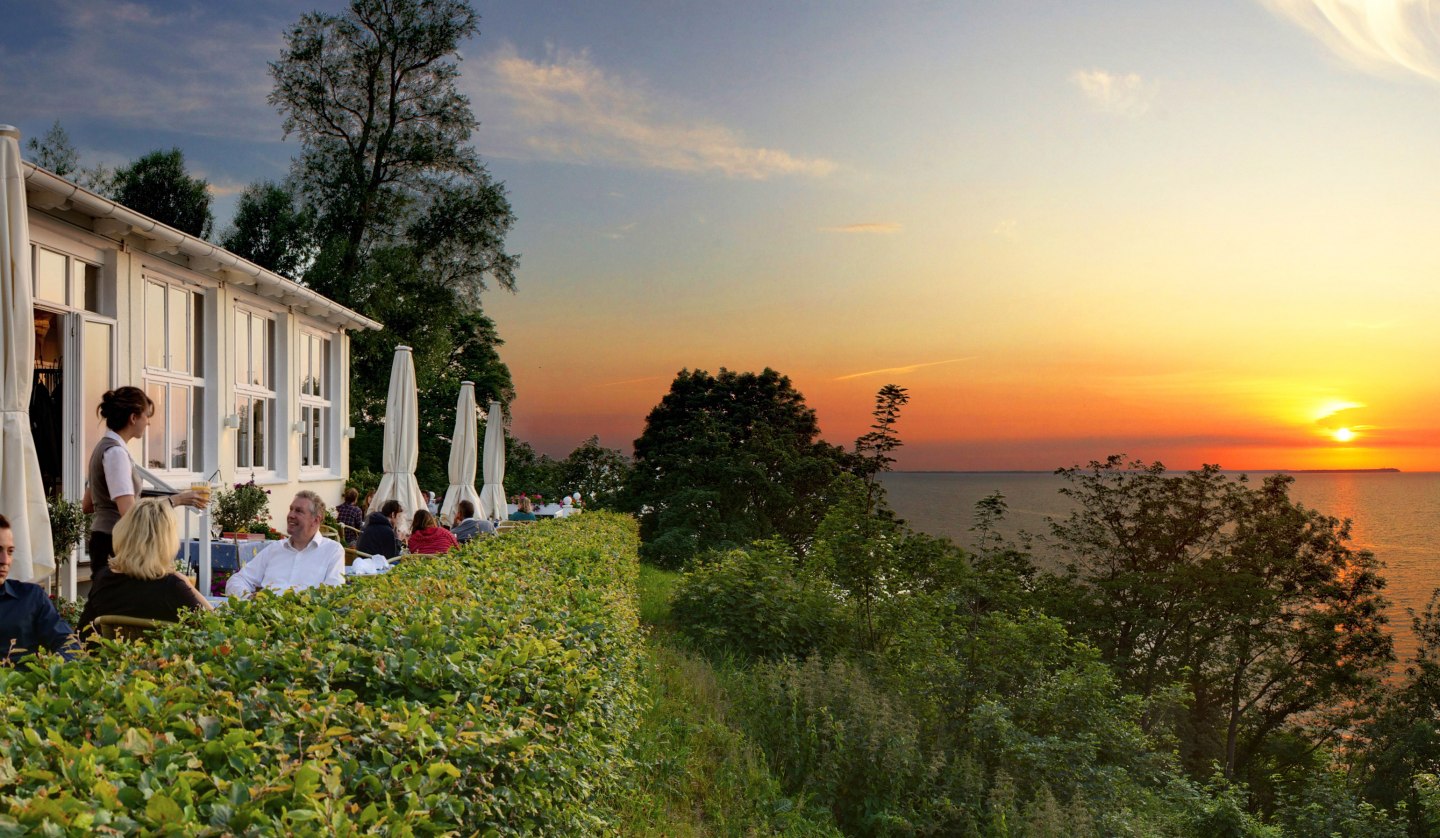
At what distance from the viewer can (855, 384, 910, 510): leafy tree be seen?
2369 centimetres

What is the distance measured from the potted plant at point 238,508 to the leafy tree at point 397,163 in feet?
50.9

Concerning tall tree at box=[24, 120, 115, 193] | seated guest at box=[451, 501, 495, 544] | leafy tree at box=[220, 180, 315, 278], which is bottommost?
seated guest at box=[451, 501, 495, 544]

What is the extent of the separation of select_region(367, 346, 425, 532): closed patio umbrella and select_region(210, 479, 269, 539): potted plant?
2.65 meters

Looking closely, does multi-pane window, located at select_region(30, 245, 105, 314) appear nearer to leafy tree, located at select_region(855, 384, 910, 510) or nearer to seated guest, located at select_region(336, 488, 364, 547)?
seated guest, located at select_region(336, 488, 364, 547)

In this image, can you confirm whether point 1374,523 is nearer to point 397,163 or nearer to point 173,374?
point 397,163

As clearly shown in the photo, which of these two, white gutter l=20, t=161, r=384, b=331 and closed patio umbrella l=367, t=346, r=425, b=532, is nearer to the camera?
white gutter l=20, t=161, r=384, b=331

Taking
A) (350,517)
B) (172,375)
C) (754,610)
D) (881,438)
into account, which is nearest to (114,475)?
(172,375)

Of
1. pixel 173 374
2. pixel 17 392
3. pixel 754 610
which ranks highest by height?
pixel 173 374

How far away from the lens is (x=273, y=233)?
27156 millimetres

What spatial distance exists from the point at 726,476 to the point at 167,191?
63.5ft

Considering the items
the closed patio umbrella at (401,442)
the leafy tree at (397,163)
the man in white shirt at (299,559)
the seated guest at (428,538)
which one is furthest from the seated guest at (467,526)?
the leafy tree at (397,163)

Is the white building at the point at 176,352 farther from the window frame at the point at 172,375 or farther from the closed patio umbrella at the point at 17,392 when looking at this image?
the closed patio umbrella at the point at 17,392

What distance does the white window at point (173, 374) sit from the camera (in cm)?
1059

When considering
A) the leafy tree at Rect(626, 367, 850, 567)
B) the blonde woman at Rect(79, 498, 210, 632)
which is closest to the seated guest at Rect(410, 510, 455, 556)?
the blonde woman at Rect(79, 498, 210, 632)
